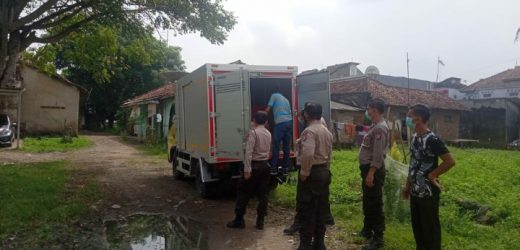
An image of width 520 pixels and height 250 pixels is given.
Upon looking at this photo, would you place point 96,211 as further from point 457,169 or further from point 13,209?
point 457,169

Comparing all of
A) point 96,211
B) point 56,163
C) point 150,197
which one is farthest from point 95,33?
point 96,211

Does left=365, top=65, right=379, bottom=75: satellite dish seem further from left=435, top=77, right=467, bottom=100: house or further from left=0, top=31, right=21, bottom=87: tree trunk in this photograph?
left=0, top=31, right=21, bottom=87: tree trunk

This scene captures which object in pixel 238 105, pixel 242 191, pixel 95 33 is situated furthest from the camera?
pixel 95 33

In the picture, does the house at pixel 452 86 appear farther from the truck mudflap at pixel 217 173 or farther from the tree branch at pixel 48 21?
the truck mudflap at pixel 217 173

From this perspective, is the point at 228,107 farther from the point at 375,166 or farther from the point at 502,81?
the point at 502,81

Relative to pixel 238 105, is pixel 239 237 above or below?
below

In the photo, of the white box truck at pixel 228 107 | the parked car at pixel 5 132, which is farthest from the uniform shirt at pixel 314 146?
the parked car at pixel 5 132

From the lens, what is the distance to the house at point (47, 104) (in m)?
28.2

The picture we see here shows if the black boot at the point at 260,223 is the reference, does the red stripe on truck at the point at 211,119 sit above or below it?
above

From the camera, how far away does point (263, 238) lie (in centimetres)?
666

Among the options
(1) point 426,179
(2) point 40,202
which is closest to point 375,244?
(1) point 426,179

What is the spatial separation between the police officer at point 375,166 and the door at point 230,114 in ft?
9.86

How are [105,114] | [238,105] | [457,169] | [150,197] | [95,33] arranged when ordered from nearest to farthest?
[238,105] → [150,197] → [457,169] → [95,33] → [105,114]

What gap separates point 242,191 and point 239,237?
75 centimetres
